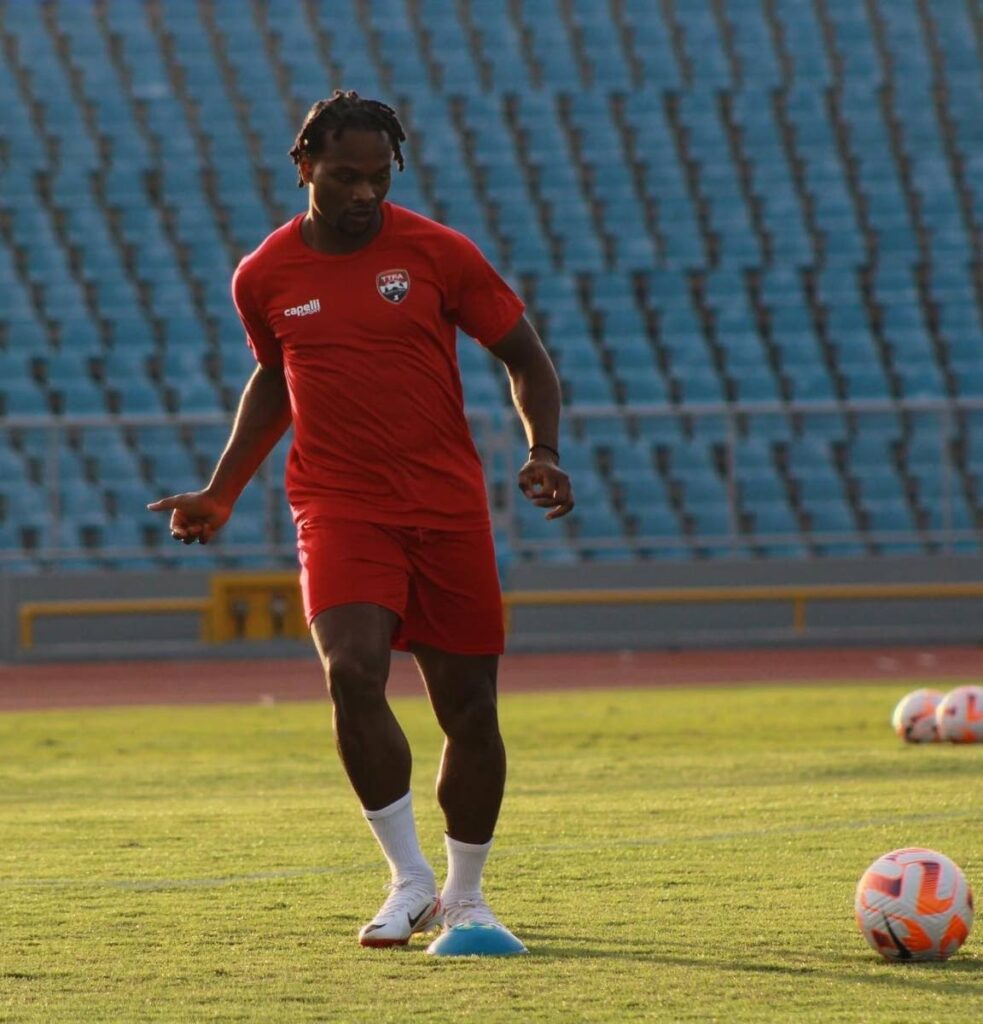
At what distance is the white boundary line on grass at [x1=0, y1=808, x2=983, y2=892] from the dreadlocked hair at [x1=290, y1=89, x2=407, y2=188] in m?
2.30

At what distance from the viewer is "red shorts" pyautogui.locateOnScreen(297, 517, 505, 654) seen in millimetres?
5148

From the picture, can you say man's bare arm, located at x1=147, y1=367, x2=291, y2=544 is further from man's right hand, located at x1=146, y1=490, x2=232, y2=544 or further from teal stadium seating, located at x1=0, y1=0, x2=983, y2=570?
teal stadium seating, located at x1=0, y1=0, x2=983, y2=570

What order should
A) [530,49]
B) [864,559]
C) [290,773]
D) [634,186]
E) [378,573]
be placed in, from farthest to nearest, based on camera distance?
1. [530,49]
2. [634,186]
3. [864,559]
4. [290,773]
5. [378,573]

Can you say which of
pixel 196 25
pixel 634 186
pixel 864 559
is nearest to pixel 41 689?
pixel 864 559

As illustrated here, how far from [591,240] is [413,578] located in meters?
19.7

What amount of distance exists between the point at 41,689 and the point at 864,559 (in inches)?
296

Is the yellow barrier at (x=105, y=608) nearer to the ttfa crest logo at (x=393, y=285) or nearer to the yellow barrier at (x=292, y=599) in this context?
the yellow barrier at (x=292, y=599)

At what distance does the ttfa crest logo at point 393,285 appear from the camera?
16.9 feet

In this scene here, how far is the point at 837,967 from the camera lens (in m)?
4.77

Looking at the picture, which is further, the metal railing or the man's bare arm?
the metal railing

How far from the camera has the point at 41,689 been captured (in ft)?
58.1

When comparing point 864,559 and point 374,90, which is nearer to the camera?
point 864,559

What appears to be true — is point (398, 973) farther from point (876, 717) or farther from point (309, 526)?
point (876, 717)

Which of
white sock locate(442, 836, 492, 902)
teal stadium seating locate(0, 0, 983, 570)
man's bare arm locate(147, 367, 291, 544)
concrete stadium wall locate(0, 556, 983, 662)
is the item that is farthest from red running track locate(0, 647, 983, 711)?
white sock locate(442, 836, 492, 902)
